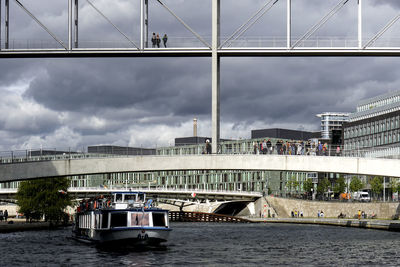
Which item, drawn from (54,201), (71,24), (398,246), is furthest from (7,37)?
(54,201)

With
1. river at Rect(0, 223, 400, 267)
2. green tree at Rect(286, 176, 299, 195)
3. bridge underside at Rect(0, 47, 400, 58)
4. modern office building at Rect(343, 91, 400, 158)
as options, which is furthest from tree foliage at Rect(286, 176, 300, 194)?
bridge underside at Rect(0, 47, 400, 58)

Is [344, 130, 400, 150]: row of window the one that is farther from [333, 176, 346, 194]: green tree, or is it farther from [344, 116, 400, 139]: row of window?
[333, 176, 346, 194]: green tree

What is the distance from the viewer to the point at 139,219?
5544 cm

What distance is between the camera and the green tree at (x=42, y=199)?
97.1 meters

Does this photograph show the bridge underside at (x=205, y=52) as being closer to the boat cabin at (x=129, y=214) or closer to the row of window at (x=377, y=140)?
the boat cabin at (x=129, y=214)

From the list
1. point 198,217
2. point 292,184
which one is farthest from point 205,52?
point 292,184

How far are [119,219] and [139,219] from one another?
4.81ft

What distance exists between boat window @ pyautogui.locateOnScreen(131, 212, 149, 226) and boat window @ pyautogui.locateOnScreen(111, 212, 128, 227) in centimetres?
61

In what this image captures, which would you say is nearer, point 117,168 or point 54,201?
point 117,168

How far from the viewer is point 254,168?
50375 millimetres

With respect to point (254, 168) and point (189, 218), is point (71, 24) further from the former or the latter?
point (189, 218)

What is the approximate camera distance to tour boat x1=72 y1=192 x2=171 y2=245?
5478cm

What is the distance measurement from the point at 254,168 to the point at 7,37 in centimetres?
1910

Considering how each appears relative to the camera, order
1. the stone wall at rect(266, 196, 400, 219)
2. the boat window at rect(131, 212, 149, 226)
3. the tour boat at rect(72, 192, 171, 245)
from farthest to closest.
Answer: the stone wall at rect(266, 196, 400, 219), the boat window at rect(131, 212, 149, 226), the tour boat at rect(72, 192, 171, 245)
